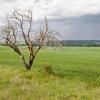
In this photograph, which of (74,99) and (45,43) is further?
(45,43)

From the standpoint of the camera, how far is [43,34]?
33531mm

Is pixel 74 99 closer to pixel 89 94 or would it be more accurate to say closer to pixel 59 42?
pixel 89 94

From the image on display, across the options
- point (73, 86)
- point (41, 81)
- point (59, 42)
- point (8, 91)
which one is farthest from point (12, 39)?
point (8, 91)

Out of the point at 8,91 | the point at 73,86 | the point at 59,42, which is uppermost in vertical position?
the point at 8,91

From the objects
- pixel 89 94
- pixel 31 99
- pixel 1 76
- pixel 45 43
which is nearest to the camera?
pixel 31 99

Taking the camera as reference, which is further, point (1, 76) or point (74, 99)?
point (1, 76)

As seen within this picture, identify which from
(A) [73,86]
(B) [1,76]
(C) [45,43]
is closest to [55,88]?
(A) [73,86]

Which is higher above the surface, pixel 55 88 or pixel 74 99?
pixel 74 99

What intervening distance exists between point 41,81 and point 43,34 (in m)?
8.62

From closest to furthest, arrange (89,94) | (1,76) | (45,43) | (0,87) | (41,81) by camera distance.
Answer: (89,94), (0,87), (41,81), (1,76), (45,43)

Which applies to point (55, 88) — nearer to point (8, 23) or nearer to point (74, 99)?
point (74, 99)

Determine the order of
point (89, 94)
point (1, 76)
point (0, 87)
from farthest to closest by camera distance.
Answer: point (1, 76)
point (0, 87)
point (89, 94)

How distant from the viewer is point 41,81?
25688mm

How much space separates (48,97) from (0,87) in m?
4.76
